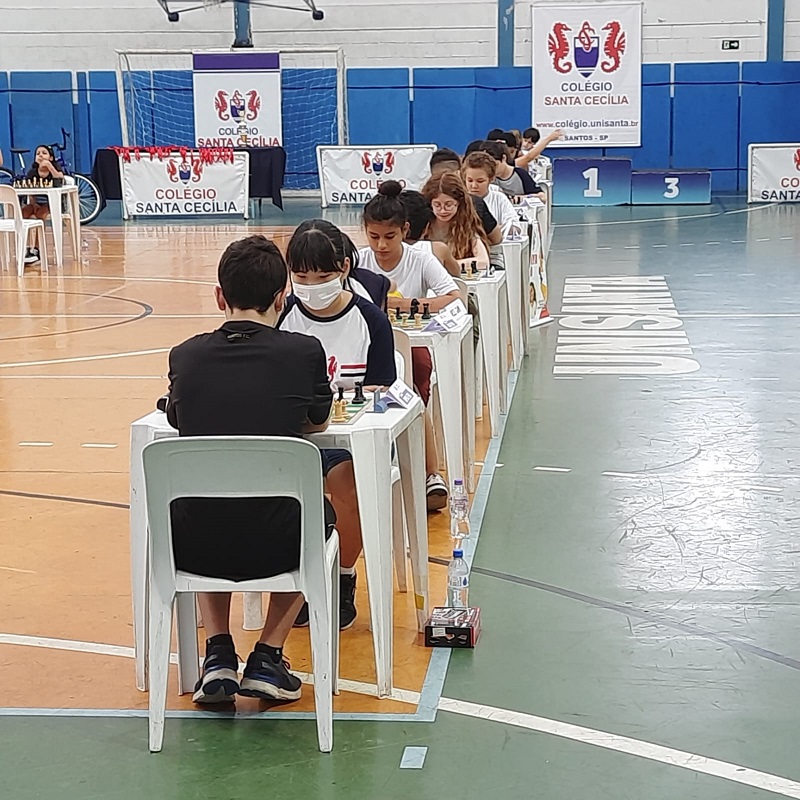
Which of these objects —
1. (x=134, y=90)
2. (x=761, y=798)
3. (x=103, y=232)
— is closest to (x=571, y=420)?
(x=761, y=798)

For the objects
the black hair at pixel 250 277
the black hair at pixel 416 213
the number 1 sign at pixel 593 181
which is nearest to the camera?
the black hair at pixel 250 277

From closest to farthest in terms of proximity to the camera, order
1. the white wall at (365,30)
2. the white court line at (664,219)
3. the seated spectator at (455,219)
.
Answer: the seated spectator at (455,219) < the white court line at (664,219) < the white wall at (365,30)

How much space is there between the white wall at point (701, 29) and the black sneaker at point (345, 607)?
21.0 m

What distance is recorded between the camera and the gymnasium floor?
3.13 metres

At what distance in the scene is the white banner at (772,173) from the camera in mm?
20891

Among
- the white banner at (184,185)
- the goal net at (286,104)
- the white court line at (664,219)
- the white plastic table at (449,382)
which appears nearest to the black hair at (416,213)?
the white plastic table at (449,382)

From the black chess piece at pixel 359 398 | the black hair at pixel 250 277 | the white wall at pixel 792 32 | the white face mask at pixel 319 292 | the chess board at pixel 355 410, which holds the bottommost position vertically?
the chess board at pixel 355 410

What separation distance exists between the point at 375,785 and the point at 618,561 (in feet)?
5.85

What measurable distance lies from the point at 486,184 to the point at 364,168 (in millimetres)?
13507

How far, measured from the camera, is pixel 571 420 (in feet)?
22.3

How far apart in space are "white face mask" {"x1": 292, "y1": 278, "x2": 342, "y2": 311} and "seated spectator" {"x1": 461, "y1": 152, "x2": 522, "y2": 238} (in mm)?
3773

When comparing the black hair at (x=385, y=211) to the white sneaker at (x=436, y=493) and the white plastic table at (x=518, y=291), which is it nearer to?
the white sneaker at (x=436, y=493)

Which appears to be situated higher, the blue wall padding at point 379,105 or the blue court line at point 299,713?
the blue wall padding at point 379,105

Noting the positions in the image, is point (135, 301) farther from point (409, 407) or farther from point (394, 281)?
point (409, 407)
